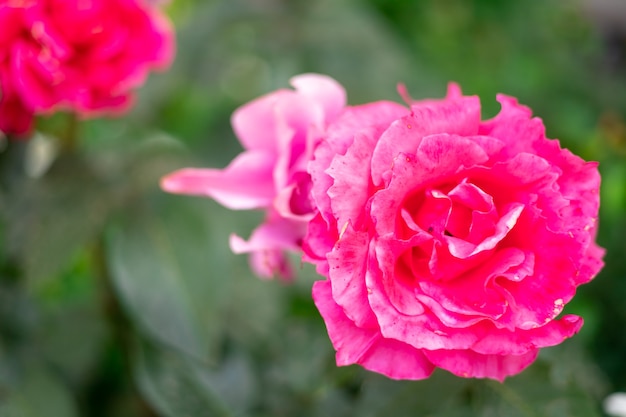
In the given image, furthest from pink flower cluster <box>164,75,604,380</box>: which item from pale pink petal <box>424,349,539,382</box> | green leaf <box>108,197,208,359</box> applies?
green leaf <box>108,197,208,359</box>

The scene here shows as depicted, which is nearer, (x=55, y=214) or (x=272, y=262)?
(x=272, y=262)

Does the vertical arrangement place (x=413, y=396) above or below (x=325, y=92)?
below

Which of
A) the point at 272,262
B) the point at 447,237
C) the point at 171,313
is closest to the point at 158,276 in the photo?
the point at 171,313

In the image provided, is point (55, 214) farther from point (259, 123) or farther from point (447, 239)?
point (447, 239)

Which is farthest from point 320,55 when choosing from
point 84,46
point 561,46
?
point 561,46

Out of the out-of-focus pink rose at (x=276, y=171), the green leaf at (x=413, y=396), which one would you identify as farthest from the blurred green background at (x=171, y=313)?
the out-of-focus pink rose at (x=276, y=171)

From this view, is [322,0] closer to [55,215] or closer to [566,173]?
[55,215]
